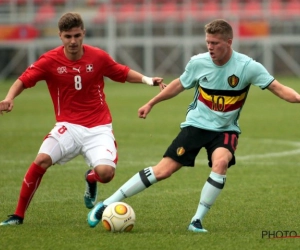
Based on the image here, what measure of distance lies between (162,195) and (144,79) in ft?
7.01

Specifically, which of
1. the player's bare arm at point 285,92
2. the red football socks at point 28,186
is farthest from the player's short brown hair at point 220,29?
the red football socks at point 28,186

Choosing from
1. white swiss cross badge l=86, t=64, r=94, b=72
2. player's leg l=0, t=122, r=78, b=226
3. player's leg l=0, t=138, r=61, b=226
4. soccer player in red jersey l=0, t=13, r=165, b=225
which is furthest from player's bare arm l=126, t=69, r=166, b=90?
player's leg l=0, t=138, r=61, b=226

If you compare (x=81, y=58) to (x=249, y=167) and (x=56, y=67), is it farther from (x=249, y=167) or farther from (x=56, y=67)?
(x=249, y=167)

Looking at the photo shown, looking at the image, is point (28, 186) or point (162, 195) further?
point (162, 195)

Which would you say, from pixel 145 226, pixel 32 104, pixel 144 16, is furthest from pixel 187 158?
pixel 144 16

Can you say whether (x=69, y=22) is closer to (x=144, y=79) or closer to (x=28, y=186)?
(x=144, y=79)

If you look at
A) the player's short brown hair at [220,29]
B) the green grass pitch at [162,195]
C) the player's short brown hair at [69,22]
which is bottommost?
the green grass pitch at [162,195]

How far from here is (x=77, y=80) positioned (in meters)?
9.05

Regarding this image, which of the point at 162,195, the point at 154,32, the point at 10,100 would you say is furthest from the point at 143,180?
the point at 154,32

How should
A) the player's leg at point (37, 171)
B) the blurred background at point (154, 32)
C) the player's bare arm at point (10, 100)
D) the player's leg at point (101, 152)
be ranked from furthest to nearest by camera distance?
the blurred background at point (154, 32) < the player's leg at point (101, 152) < the player's leg at point (37, 171) < the player's bare arm at point (10, 100)

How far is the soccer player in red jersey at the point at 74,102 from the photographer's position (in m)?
8.74

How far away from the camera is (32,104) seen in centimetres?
2631

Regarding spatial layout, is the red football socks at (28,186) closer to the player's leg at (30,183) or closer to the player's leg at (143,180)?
the player's leg at (30,183)

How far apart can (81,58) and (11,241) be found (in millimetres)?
2237
